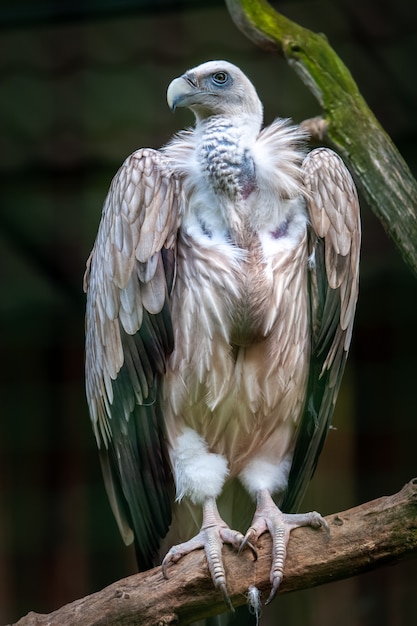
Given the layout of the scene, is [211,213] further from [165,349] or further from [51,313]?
[51,313]

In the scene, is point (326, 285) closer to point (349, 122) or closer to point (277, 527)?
point (349, 122)

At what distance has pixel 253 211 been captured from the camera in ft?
10.1

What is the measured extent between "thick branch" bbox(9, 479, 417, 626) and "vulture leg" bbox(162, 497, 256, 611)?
0.02 meters

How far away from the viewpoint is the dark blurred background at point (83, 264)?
4.54 metres

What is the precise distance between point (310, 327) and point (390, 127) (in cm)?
168

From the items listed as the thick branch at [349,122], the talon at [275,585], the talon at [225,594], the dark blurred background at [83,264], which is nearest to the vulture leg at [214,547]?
the talon at [225,594]

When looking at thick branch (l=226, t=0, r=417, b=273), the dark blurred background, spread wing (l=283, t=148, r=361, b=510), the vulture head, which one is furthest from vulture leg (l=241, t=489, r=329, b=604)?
the dark blurred background

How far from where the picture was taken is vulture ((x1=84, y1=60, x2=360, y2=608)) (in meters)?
3.04

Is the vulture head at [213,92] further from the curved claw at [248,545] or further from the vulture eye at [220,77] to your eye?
the curved claw at [248,545]

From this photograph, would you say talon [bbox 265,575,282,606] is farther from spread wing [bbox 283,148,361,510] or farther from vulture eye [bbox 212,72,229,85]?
vulture eye [bbox 212,72,229,85]

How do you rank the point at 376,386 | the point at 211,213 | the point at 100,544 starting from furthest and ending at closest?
the point at 100,544 → the point at 376,386 → the point at 211,213

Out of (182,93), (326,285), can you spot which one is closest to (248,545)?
(326,285)

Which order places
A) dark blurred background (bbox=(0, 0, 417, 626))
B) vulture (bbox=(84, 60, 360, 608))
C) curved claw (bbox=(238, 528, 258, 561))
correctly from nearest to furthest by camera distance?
curved claw (bbox=(238, 528, 258, 561)) < vulture (bbox=(84, 60, 360, 608)) < dark blurred background (bbox=(0, 0, 417, 626))

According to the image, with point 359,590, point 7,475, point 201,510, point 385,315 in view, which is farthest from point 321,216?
point 7,475
